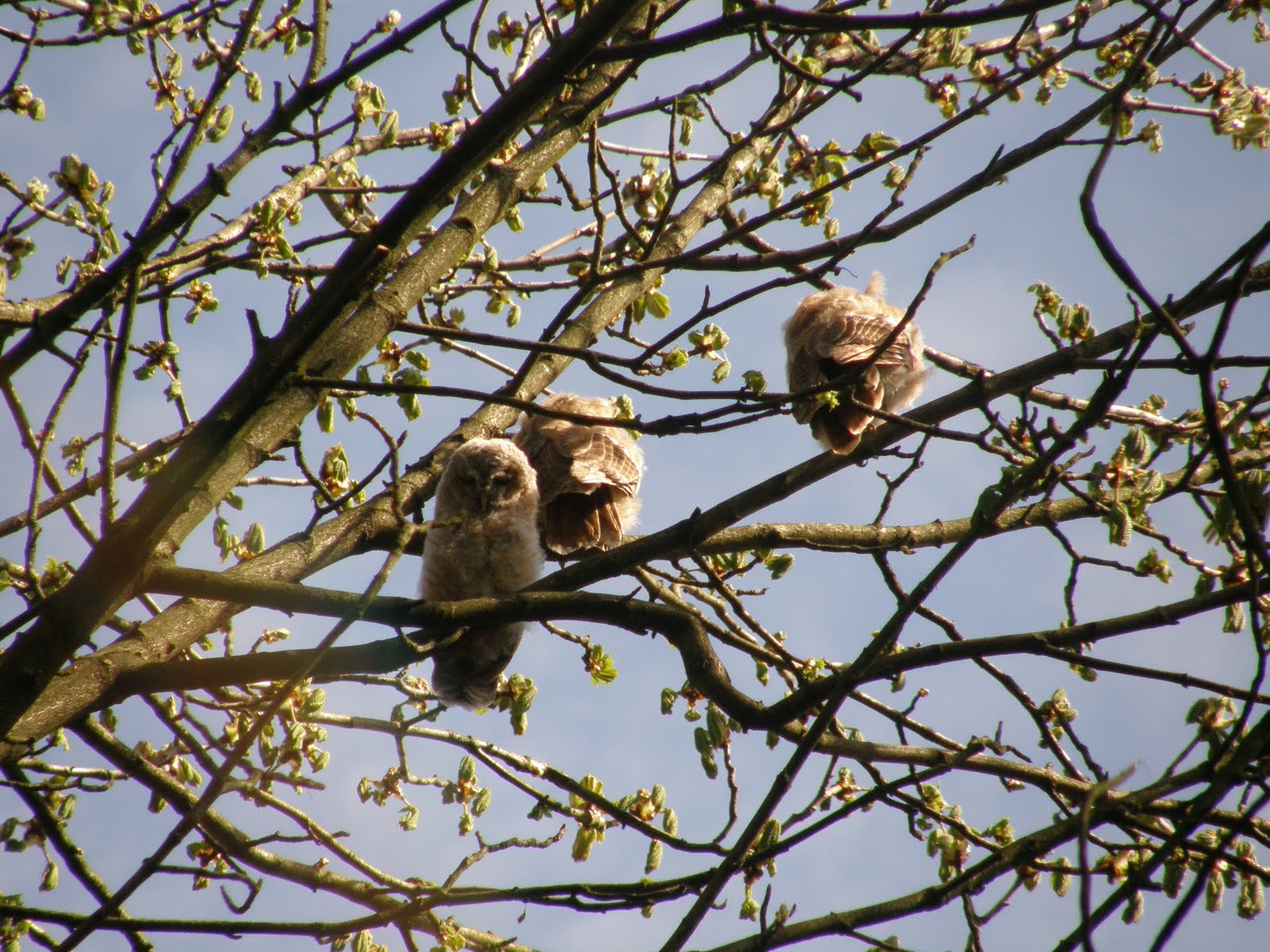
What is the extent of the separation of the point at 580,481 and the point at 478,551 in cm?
89

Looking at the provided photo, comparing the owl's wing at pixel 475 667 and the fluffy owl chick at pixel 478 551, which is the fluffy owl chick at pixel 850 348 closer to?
the fluffy owl chick at pixel 478 551

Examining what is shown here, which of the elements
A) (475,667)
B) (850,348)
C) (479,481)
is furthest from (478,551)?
(850,348)

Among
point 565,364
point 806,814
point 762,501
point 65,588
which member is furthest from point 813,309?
point 65,588

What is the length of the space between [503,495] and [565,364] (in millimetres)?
684

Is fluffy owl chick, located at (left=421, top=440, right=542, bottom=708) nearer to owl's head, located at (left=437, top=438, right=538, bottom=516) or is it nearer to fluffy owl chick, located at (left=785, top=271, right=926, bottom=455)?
owl's head, located at (left=437, top=438, right=538, bottom=516)

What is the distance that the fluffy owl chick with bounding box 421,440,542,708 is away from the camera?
450cm

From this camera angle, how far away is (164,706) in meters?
4.20

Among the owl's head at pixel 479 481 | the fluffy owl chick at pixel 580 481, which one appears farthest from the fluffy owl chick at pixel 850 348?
the owl's head at pixel 479 481

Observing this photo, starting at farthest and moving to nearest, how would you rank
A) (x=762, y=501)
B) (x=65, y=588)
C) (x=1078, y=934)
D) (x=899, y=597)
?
(x=762, y=501)
(x=899, y=597)
(x=65, y=588)
(x=1078, y=934)

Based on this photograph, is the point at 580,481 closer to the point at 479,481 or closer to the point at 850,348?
the point at 479,481

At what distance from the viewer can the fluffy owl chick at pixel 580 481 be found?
5336mm

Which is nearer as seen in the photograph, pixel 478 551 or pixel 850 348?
pixel 478 551

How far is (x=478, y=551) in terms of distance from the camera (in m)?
4.57

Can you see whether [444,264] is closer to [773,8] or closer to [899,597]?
[773,8]
